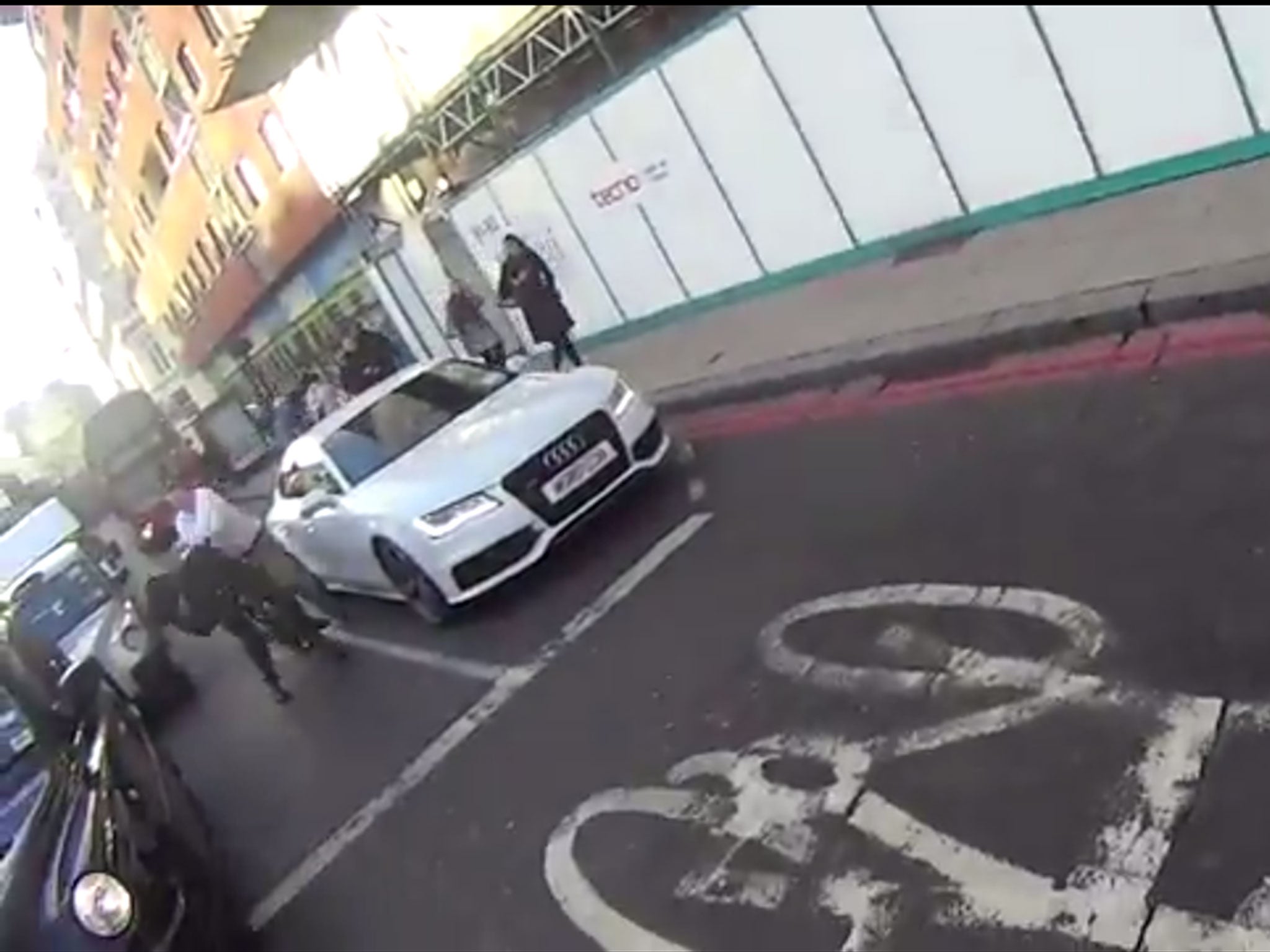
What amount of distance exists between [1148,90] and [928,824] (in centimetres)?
581

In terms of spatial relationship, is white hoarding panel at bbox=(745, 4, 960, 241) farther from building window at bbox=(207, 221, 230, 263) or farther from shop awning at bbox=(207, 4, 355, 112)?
shop awning at bbox=(207, 4, 355, 112)

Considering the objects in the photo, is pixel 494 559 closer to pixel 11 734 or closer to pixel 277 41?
pixel 11 734

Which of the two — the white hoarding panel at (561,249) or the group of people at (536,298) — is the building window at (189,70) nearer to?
the group of people at (536,298)

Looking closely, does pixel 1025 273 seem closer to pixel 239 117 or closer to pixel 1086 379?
pixel 1086 379

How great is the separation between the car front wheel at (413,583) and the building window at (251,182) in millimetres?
6731

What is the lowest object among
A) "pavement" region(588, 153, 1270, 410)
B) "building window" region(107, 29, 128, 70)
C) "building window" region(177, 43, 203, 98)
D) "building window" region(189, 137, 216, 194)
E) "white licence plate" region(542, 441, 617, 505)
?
"pavement" region(588, 153, 1270, 410)

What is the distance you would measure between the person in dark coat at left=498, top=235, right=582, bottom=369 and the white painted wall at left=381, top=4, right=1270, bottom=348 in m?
0.80

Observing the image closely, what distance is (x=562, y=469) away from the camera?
7992 mm

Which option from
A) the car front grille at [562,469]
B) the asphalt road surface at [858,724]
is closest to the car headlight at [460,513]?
the car front grille at [562,469]

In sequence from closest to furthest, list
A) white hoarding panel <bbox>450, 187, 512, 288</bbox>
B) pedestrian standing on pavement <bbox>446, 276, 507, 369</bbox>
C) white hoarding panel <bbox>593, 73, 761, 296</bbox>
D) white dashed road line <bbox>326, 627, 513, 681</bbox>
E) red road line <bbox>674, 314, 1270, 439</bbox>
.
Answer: red road line <bbox>674, 314, 1270, 439</bbox> → white dashed road line <bbox>326, 627, 513, 681</bbox> → white hoarding panel <bbox>593, 73, 761, 296</bbox> → white hoarding panel <bbox>450, 187, 512, 288</bbox> → pedestrian standing on pavement <bbox>446, 276, 507, 369</bbox>

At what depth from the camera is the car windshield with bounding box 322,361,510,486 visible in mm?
8812

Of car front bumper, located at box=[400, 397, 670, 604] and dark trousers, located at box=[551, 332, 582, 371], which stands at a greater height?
dark trousers, located at box=[551, 332, 582, 371]

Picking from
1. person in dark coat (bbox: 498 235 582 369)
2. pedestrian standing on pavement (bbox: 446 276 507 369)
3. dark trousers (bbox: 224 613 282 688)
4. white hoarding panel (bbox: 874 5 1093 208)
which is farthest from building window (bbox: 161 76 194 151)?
pedestrian standing on pavement (bbox: 446 276 507 369)

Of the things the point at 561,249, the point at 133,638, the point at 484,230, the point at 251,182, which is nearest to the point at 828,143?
the point at 561,249
